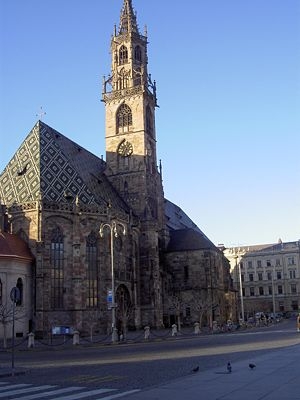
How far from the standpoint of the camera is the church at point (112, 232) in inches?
1947

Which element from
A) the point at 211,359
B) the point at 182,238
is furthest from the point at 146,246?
the point at 211,359

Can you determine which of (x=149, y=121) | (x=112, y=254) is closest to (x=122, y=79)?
(x=149, y=121)

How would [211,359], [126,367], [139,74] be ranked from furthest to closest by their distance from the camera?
[139,74], [211,359], [126,367]

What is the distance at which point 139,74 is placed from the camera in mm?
71688

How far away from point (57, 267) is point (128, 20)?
41178mm

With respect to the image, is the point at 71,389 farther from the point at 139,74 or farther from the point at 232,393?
the point at 139,74

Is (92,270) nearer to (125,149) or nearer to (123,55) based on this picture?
(125,149)

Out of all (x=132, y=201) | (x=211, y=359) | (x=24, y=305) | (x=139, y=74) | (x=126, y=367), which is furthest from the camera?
(x=139, y=74)

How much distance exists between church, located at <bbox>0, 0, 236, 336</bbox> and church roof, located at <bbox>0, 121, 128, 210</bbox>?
0.48ft

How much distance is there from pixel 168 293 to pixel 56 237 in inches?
954

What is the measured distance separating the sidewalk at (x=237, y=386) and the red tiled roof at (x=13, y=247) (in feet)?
110

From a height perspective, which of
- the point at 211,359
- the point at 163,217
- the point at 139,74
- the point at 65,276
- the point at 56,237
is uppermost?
the point at 139,74

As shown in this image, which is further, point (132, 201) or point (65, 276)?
point (132, 201)

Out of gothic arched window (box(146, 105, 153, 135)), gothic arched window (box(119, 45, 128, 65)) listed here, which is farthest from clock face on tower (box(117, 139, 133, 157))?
gothic arched window (box(119, 45, 128, 65))
